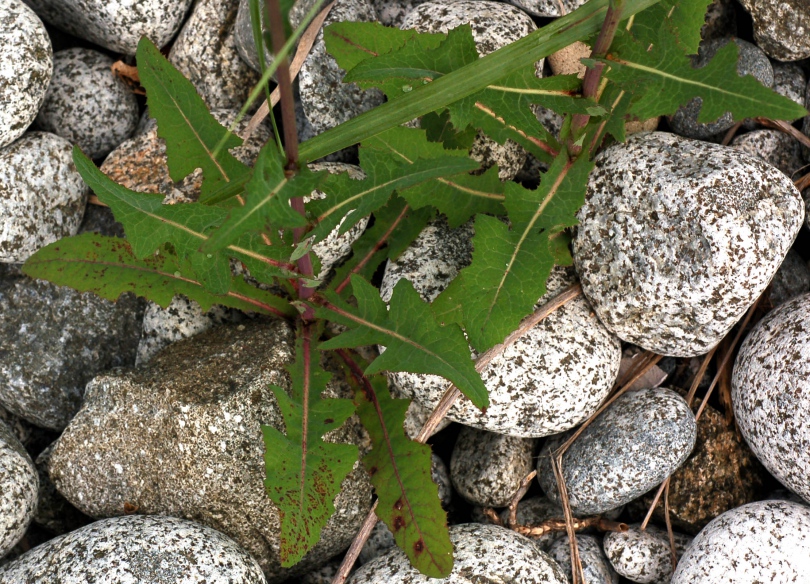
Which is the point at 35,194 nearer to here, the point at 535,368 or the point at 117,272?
the point at 117,272

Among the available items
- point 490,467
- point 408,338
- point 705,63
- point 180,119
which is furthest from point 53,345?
point 705,63

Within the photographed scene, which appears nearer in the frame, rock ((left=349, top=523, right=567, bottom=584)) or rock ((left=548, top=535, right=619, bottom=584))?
rock ((left=349, top=523, right=567, bottom=584))

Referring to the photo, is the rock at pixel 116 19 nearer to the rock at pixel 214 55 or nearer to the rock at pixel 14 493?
the rock at pixel 214 55

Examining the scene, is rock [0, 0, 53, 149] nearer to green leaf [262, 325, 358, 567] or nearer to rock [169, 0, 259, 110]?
rock [169, 0, 259, 110]

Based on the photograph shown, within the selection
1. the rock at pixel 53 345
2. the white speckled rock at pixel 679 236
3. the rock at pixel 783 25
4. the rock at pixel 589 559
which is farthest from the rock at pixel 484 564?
the rock at pixel 783 25

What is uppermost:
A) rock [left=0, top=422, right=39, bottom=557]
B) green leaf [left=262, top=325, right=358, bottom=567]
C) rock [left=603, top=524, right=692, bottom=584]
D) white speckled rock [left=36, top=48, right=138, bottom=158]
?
white speckled rock [left=36, top=48, right=138, bottom=158]

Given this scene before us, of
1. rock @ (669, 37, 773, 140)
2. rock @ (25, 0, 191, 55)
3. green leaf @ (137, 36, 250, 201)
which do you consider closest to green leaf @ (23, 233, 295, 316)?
green leaf @ (137, 36, 250, 201)

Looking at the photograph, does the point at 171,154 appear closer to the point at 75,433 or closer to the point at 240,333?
the point at 240,333
